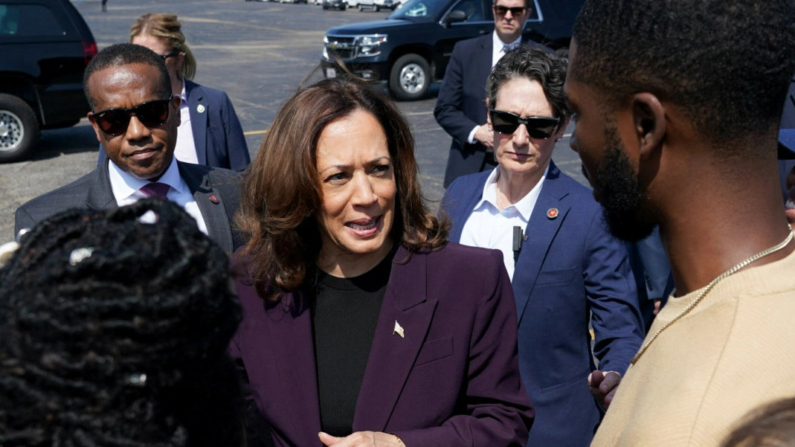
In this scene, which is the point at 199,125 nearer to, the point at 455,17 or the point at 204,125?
the point at 204,125

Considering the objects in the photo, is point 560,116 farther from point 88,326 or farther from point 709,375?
point 88,326

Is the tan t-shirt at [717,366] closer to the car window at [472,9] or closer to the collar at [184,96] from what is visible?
the collar at [184,96]

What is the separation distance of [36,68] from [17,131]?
937 millimetres

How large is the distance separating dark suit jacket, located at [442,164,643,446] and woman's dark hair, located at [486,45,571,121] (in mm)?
568

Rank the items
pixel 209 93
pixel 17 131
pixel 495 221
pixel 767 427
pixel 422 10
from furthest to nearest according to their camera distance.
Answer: pixel 422 10, pixel 17 131, pixel 209 93, pixel 495 221, pixel 767 427

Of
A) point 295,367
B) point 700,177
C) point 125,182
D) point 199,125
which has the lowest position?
point 199,125

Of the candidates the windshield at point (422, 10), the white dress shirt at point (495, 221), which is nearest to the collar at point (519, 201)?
the white dress shirt at point (495, 221)

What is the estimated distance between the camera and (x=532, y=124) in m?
3.51

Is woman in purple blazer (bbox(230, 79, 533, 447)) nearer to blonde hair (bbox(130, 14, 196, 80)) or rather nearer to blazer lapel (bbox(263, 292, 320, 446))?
blazer lapel (bbox(263, 292, 320, 446))

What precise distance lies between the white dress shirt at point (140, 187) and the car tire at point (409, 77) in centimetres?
1189

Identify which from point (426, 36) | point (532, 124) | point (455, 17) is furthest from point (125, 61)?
point (426, 36)

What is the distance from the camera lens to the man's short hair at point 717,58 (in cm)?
143

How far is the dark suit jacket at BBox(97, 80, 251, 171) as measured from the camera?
4.80 metres

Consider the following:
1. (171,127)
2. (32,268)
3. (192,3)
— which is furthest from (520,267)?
(192,3)
